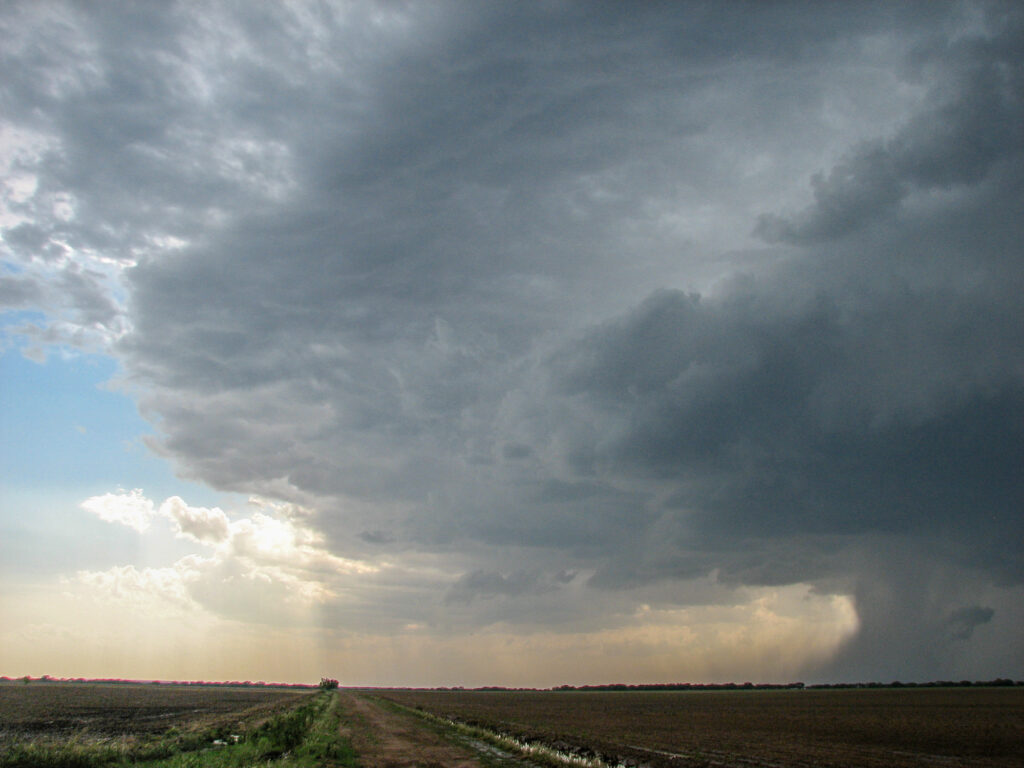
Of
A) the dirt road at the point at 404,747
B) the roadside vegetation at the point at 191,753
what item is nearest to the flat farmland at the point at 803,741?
the dirt road at the point at 404,747

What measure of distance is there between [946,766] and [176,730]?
50.4 m

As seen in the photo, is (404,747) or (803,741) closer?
(404,747)

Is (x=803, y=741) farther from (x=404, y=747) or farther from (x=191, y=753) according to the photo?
(x=191, y=753)

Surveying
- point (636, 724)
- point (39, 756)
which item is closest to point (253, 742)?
point (39, 756)

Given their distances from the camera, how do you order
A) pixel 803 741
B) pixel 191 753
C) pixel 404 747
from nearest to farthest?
1. pixel 191 753
2. pixel 404 747
3. pixel 803 741

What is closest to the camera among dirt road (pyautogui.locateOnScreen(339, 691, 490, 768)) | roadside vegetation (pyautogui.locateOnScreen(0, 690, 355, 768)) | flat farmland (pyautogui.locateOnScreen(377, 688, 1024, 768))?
roadside vegetation (pyautogui.locateOnScreen(0, 690, 355, 768))

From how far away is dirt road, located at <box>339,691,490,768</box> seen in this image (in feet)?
109

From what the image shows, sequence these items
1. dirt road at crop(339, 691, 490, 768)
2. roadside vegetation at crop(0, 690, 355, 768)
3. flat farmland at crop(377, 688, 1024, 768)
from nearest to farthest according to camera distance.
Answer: roadside vegetation at crop(0, 690, 355, 768)
dirt road at crop(339, 691, 490, 768)
flat farmland at crop(377, 688, 1024, 768)

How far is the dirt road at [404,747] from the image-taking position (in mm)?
33375

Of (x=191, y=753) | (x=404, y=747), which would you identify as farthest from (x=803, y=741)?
(x=191, y=753)

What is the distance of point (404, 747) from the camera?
4075 centimetres

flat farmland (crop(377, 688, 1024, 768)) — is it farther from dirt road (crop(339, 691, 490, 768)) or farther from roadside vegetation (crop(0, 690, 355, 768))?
roadside vegetation (crop(0, 690, 355, 768))

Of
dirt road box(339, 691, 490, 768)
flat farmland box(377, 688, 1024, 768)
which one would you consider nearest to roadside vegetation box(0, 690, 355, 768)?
dirt road box(339, 691, 490, 768)

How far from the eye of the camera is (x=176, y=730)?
50500 millimetres
